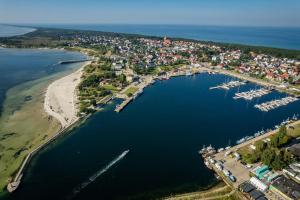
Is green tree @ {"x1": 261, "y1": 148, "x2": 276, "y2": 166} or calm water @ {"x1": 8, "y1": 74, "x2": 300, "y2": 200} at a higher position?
green tree @ {"x1": 261, "y1": 148, "x2": 276, "y2": 166}

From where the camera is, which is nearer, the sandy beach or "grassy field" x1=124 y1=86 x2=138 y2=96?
the sandy beach

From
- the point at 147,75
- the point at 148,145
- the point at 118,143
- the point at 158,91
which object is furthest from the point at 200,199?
the point at 147,75

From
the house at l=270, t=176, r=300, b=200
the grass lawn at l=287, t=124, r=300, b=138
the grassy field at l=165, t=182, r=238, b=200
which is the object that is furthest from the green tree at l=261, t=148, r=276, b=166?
the grass lawn at l=287, t=124, r=300, b=138

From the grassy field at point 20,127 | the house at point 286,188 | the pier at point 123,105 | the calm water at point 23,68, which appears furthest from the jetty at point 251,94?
the calm water at point 23,68

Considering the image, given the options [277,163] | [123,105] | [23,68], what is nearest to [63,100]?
[123,105]

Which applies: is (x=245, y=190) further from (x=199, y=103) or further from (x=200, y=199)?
(x=199, y=103)

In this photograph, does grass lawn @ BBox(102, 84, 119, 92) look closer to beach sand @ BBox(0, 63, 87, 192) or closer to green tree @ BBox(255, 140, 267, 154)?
beach sand @ BBox(0, 63, 87, 192)

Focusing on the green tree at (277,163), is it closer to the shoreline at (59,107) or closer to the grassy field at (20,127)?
the shoreline at (59,107)
